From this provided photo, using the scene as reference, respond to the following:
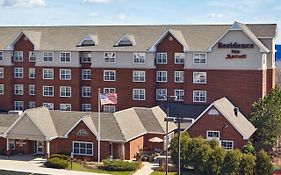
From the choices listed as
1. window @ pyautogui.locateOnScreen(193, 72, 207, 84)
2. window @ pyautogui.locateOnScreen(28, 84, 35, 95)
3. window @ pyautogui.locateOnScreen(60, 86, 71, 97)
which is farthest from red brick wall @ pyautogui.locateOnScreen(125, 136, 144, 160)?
window @ pyautogui.locateOnScreen(28, 84, 35, 95)

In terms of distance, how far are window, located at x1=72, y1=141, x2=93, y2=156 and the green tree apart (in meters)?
16.0

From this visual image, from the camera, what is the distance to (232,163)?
3912 centimetres

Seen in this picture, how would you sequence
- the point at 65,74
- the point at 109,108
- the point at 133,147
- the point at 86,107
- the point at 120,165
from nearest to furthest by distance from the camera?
the point at 120,165 < the point at 133,147 < the point at 109,108 < the point at 86,107 < the point at 65,74

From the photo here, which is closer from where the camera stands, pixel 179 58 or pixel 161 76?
pixel 179 58

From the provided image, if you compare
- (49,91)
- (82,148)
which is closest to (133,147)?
(82,148)

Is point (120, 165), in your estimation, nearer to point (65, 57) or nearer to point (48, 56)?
point (65, 57)

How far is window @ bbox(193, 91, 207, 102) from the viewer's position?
58.3 m

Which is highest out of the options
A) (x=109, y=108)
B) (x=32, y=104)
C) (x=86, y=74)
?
(x=86, y=74)

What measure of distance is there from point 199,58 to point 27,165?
2334 cm

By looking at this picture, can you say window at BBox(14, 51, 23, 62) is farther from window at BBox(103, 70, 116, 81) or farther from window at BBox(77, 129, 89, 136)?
window at BBox(77, 129, 89, 136)

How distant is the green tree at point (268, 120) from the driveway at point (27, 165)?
59.6ft

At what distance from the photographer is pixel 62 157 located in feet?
151

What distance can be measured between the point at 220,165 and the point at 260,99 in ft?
56.9

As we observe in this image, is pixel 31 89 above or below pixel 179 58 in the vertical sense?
below
